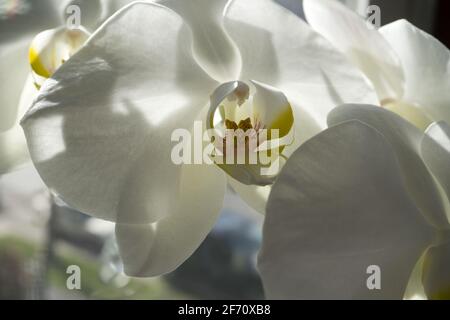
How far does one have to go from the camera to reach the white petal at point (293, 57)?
454 millimetres

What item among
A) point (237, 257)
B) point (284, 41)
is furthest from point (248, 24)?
A: point (237, 257)

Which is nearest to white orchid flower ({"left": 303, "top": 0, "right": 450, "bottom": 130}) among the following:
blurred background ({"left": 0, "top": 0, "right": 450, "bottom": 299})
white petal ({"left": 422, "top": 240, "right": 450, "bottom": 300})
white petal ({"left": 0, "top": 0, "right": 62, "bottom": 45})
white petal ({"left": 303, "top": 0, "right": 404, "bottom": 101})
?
white petal ({"left": 303, "top": 0, "right": 404, "bottom": 101})

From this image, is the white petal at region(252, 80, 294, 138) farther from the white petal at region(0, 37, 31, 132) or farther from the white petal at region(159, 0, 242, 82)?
the white petal at region(0, 37, 31, 132)

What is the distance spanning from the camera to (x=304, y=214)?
1.36 feet

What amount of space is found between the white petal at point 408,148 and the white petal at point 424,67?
0.24 feet

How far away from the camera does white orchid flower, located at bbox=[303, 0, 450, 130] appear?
1.56 ft

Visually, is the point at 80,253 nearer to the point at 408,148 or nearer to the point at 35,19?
the point at 35,19

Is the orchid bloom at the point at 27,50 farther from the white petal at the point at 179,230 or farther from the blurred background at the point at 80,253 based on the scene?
the blurred background at the point at 80,253

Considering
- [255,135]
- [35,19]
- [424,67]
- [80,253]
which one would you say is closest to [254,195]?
[255,135]

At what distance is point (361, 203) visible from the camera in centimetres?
43

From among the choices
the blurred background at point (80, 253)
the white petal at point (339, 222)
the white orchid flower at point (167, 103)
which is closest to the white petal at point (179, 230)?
the white orchid flower at point (167, 103)

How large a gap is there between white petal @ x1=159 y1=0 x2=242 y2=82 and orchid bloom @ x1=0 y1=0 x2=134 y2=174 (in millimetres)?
70
